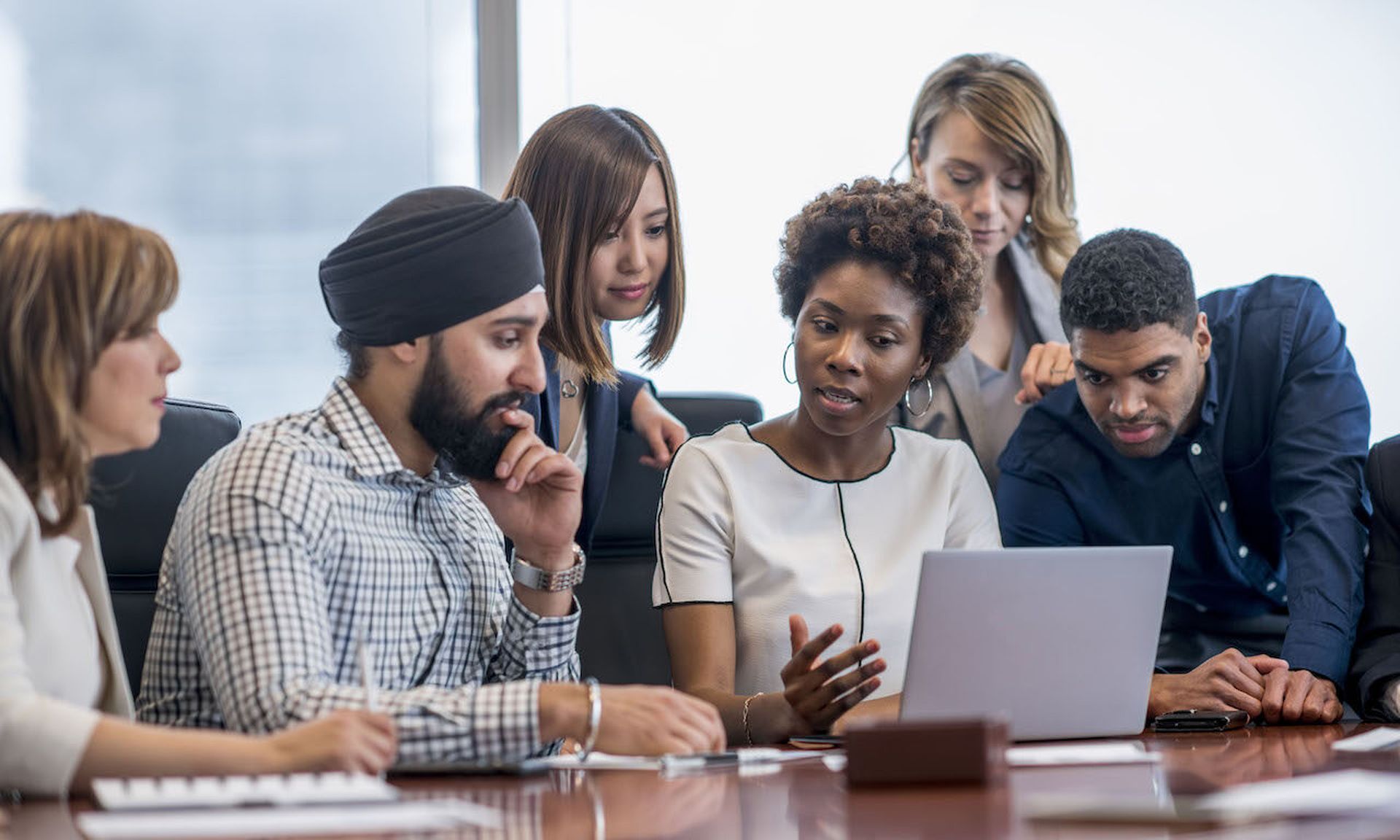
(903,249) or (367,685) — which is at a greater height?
(903,249)

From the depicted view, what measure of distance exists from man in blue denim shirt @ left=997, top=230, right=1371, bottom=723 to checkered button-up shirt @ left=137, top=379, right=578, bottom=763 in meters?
0.99

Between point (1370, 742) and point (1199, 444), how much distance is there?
0.81 meters

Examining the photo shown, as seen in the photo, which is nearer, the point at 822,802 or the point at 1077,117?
the point at 822,802

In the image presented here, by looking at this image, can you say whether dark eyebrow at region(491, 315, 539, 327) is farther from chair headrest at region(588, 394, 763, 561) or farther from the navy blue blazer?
chair headrest at region(588, 394, 763, 561)

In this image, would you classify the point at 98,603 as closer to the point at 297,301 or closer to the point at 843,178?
the point at 297,301

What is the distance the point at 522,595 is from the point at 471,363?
318mm

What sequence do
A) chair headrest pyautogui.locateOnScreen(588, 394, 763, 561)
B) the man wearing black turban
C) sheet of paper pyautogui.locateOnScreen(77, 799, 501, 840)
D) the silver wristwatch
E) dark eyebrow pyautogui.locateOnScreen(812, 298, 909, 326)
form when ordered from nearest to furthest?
sheet of paper pyautogui.locateOnScreen(77, 799, 501, 840), the man wearing black turban, the silver wristwatch, dark eyebrow pyautogui.locateOnScreen(812, 298, 909, 326), chair headrest pyautogui.locateOnScreen(588, 394, 763, 561)

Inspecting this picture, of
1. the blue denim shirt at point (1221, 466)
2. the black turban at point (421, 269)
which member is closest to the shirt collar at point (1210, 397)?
the blue denim shirt at point (1221, 466)

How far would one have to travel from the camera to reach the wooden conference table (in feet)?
3.72

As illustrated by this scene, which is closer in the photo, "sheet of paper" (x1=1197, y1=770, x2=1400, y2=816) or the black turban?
"sheet of paper" (x1=1197, y1=770, x2=1400, y2=816)

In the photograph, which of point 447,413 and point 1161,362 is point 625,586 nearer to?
point 447,413

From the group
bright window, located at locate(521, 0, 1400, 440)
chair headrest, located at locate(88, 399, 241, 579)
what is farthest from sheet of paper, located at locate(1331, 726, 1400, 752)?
bright window, located at locate(521, 0, 1400, 440)

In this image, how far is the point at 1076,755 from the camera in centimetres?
160

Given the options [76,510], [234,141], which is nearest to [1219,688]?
[76,510]
